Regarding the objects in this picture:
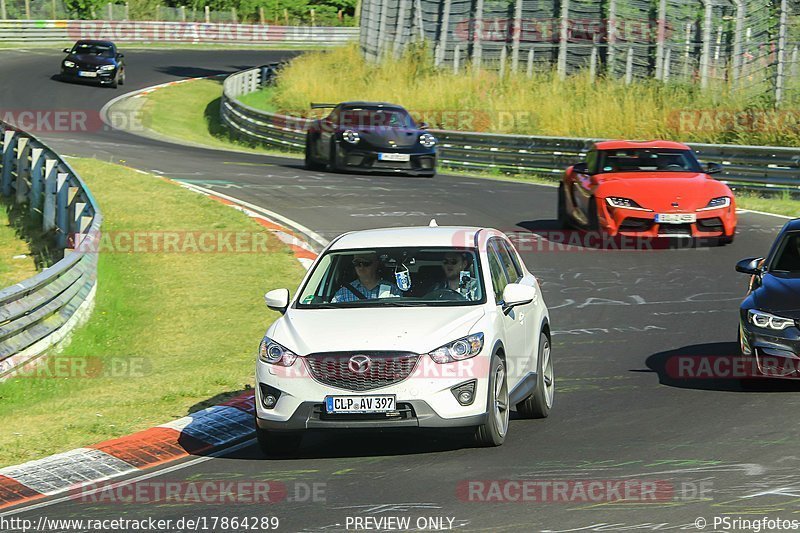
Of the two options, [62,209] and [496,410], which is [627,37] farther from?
[496,410]

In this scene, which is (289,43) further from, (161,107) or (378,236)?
(378,236)

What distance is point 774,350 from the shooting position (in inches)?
405

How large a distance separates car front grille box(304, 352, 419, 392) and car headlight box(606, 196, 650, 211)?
1109 cm

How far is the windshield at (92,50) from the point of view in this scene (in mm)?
50969

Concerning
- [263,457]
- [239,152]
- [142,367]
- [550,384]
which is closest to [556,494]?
[263,457]

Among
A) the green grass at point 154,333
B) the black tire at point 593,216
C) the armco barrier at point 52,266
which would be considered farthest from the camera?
the black tire at point 593,216

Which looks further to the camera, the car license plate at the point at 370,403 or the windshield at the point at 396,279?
the windshield at the point at 396,279

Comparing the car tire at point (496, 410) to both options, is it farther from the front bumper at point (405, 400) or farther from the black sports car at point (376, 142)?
the black sports car at point (376, 142)

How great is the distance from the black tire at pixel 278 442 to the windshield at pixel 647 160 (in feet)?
39.7

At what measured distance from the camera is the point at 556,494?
757 cm

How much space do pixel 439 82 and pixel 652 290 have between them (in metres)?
25.1

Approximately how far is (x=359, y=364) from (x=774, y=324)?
3.58 metres

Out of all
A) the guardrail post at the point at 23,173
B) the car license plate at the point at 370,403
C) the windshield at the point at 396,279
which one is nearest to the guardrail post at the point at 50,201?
the guardrail post at the point at 23,173

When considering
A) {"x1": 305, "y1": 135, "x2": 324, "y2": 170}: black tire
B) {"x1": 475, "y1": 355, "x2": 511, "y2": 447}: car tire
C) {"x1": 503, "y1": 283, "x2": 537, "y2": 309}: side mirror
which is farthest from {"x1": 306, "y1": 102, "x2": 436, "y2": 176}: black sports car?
{"x1": 475, "y1": 355, "x2": 511, "y2": 447}: car tire
